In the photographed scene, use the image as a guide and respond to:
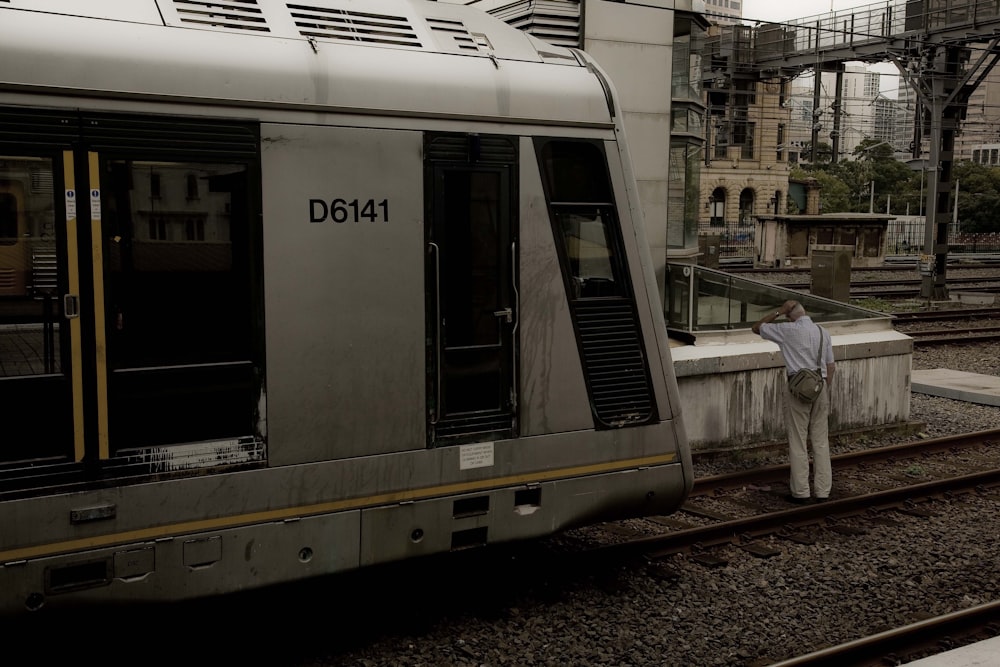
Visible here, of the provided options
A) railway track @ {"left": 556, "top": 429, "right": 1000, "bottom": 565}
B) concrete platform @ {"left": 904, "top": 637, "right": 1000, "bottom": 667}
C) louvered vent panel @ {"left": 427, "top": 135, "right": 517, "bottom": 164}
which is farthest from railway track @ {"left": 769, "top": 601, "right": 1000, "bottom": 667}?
louvered vent panel @ {"left": 427, "top": 135, "right": 517, "bottom": 164}

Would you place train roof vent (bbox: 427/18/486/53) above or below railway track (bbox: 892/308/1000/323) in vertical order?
above

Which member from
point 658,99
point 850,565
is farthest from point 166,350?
point 658,99

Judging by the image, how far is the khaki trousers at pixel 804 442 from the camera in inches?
347

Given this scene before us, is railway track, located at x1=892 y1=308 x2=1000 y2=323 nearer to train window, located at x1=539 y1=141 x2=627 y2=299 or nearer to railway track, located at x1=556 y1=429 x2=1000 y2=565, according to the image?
railway track, located at x1=556 y1=429 x2=1000 y2=565

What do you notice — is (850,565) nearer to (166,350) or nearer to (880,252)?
(166,350)

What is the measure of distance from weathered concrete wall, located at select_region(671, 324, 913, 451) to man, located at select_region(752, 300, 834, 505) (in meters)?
1.42

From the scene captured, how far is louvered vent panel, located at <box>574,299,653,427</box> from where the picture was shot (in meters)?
6.05

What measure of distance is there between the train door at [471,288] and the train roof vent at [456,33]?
2.02 feet

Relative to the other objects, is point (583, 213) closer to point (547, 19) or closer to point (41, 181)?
point (41, 181)

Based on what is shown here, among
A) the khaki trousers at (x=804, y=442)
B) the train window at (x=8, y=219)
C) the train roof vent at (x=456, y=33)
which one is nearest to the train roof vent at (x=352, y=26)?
the train roof vent at (x=456, y=33)

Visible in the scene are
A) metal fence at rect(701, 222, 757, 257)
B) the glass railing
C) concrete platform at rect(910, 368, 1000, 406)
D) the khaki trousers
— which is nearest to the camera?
the khaki trousers

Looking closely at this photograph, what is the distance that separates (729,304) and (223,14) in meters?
7.62

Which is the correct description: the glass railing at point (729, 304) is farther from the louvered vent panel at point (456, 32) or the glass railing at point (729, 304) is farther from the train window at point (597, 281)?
the louvered vent panel at point (456, 32)

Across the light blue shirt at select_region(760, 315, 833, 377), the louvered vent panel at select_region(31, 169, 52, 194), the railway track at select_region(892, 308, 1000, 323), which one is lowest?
the railway track at select_region(892, 308, 1000, 323)
